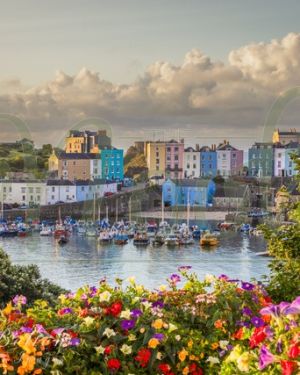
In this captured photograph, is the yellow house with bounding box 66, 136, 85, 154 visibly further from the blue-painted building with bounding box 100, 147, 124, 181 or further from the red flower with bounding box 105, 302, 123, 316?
the red flower with bounding box 105, 302, 123, 316

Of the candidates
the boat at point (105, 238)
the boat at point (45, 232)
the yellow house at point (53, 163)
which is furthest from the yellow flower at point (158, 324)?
the yellow house at point (53, 163)

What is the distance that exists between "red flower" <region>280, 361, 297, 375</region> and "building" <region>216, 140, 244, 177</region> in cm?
4470

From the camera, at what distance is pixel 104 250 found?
84.1 feet

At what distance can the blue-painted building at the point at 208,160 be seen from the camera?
1840 inches

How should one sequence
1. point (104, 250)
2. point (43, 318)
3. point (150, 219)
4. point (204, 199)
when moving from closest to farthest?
point (43, 318) < point (104, 250) < point (150, 219) < point (204, 199)

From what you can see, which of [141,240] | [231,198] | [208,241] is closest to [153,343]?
[208,241]

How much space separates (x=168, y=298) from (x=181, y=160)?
148 ft

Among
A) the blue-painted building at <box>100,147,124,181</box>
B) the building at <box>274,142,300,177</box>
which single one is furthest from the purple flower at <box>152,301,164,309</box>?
the building at <box>274,142,300,177</box>

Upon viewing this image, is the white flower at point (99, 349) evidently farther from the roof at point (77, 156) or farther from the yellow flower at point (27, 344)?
the roof at point (77, 156)

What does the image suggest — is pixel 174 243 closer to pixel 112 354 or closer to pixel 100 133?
pixel 100 133

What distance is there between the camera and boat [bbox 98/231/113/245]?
28272mm

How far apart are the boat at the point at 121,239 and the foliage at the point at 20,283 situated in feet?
72.8

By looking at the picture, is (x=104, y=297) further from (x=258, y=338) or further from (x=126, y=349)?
(x=258, y=338)

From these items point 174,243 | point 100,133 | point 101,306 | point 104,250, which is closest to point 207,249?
point 174,243
